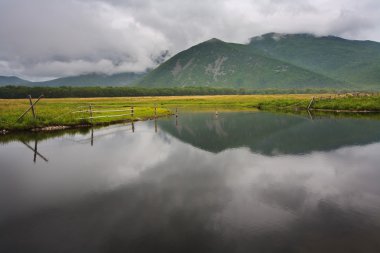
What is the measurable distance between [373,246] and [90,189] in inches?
516

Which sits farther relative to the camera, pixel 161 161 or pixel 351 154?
pixel 351 154

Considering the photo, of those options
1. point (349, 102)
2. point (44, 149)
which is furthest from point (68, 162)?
point (349, 102)

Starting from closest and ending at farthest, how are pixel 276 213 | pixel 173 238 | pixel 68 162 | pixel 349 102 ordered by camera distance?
pixel 173 238
pixel 276 213
pixel 68 162
pixel 349 102

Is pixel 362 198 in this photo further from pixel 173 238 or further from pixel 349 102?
pixel 349 102

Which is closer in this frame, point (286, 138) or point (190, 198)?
point (190, 198)

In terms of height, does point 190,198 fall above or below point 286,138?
above

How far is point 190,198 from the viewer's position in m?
14.0

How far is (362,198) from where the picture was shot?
1392 centimetres

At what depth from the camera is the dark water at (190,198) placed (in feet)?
33.5

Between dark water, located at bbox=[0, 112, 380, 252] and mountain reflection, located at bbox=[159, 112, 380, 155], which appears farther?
mountain reflection, located at bbox=[159, 112, 380, 155]

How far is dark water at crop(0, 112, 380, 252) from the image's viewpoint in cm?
1020

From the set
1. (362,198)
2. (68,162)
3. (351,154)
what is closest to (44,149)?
(68,162)

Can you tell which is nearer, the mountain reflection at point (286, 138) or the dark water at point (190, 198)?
the dark water at point (190, 198)

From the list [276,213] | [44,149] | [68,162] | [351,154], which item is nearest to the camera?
[276,213]
